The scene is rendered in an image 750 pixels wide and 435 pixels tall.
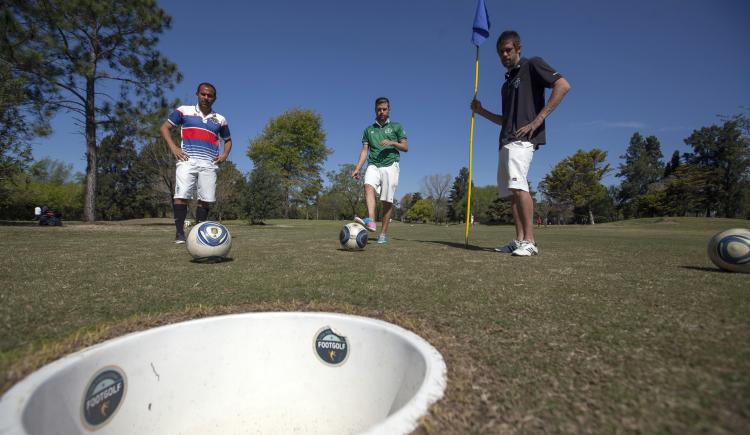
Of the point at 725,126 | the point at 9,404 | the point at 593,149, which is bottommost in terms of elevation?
the point at 9,404

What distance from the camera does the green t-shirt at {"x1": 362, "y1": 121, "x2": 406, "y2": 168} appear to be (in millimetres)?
6137

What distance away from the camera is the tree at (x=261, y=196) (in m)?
22.7

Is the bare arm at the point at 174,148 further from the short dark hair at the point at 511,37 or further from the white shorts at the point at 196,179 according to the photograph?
the short dark hair at the point at 511,37

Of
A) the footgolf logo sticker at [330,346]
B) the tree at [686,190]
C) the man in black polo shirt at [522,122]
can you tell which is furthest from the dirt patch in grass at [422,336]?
the tree at [686,190]

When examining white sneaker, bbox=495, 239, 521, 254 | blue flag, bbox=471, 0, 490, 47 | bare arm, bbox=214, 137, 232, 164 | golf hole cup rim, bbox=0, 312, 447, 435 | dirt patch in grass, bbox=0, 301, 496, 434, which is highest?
blue flag, bbox=471, 0, 490, 47

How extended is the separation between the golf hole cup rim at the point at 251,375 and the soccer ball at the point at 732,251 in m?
3.33

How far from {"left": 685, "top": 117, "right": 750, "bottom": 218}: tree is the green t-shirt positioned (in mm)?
49790

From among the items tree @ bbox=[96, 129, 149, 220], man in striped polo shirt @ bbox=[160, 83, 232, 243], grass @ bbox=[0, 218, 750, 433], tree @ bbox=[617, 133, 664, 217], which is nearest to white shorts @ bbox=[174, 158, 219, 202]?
man in striped polo shirt @ bbox=[160, 83, 232, 243]

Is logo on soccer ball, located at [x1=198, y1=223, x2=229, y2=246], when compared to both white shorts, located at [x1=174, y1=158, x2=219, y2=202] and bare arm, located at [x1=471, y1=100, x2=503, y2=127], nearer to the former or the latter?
white shorts, located at [x1=174, y1=158, x2=219, y2=202]

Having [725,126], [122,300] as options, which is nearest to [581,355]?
[122,300]

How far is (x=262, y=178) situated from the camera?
909 inches

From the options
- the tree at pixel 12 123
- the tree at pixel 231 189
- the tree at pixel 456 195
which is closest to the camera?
the tree at pixel 12 123

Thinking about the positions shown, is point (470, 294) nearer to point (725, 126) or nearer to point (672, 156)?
point (725, 126)

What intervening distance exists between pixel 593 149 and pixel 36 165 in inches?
1950
